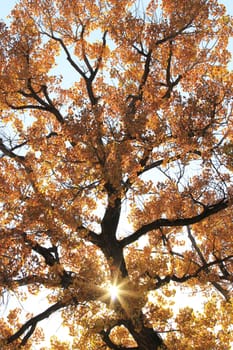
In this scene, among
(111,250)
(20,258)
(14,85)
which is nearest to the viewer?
(20,258)

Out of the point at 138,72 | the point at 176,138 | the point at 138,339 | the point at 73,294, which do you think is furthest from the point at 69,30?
the point at 138,339

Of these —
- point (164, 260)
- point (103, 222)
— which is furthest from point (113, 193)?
point (164, 260)

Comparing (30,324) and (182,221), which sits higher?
(182,221)

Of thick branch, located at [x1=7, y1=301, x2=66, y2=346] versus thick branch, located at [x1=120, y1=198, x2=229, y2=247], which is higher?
thick branch, located at [x1=120, y1=198, x2=229, y2=247]

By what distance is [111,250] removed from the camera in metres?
10.4

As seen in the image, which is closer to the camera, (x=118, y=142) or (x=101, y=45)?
(x=118, y=142)

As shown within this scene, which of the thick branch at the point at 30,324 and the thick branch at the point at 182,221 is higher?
the thick branch at the point at 182,221

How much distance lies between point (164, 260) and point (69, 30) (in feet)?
26.2

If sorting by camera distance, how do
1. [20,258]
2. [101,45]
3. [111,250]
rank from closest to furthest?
[20,258] → [111,250] → [101,45]

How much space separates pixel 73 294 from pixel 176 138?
14.1 ft

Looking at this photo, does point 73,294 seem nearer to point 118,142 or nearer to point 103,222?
point 103,222

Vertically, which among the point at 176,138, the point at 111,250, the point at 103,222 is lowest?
the point at 111,250

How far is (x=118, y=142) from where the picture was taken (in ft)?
29.5

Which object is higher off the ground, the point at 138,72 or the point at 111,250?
the point at 138,72
